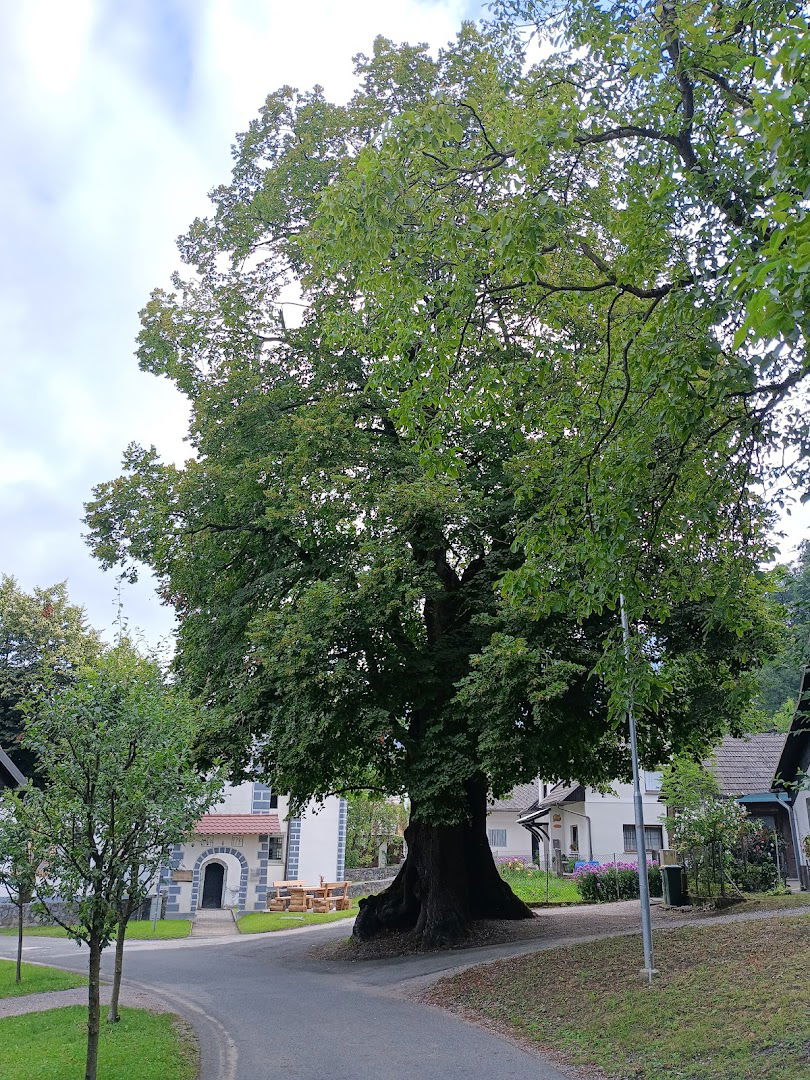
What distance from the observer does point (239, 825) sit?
34.2 meters

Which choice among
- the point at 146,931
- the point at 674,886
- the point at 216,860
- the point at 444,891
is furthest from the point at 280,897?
the point at 674,886

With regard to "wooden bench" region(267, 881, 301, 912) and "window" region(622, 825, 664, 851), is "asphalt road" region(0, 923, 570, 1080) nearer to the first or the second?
"wooden bench" region(267, 881, 301, 912)

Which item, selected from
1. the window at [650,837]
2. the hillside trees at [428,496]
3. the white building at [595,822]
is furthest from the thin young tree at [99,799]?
the window at [650,837]

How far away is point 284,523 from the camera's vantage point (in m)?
17.1

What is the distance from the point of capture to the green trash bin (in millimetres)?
20297

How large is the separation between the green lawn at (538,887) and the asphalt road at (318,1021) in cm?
1160

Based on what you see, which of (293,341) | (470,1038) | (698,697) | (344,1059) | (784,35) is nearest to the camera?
(784,35)

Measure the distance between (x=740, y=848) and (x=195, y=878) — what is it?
69.5ft

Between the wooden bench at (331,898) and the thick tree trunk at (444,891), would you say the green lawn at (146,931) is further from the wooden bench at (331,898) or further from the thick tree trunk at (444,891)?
the thick tree trunk at (444,891)

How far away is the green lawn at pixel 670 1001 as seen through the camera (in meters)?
8.27

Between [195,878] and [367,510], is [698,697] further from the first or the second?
[195,878]

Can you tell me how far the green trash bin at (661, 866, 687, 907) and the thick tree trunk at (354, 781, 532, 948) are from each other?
3227 millimetres

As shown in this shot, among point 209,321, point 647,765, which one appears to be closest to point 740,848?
point 647,765

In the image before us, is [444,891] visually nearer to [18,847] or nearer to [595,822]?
[18,847]
